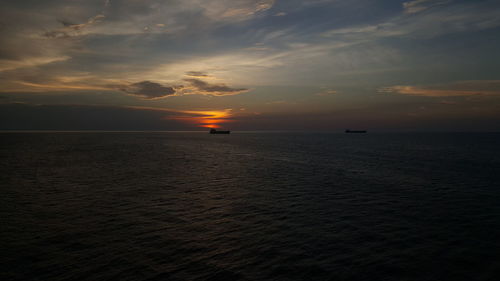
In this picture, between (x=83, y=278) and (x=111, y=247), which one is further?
(x=111, y=247)

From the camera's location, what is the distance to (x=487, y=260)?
16.0 m

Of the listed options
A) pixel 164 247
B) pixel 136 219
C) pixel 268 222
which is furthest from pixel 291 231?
pixel 136 219

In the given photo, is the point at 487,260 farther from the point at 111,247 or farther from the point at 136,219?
the point at 136,219

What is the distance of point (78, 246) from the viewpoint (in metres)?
18.0

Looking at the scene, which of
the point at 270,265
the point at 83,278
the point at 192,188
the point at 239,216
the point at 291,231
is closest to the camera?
the point at 83,278

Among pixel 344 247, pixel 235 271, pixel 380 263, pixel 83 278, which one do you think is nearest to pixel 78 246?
pixel 83 278

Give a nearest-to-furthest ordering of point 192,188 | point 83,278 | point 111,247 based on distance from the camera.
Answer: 1. point 83,278
2. point 111,247
3. point 192,188

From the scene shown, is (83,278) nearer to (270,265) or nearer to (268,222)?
(270,265)

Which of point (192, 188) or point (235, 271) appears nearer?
point (235, 271)

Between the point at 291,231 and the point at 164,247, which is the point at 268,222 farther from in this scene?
the point at 164,247

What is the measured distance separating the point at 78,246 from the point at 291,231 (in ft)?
47.8

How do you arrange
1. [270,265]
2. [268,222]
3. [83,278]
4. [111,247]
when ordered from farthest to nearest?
[268,222], [111,247], [270,265], [83,278]

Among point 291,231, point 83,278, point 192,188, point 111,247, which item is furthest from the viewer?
point 192,188

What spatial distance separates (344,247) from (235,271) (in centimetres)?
755
